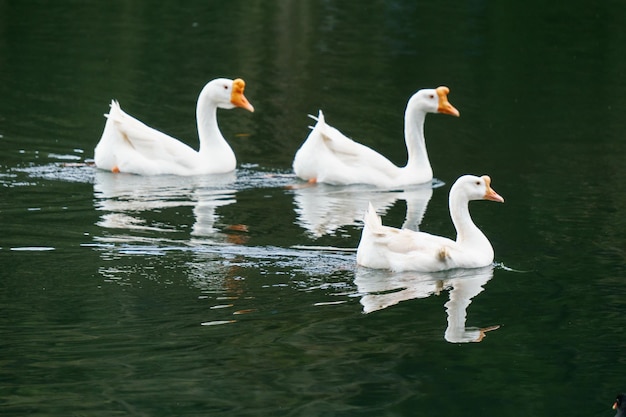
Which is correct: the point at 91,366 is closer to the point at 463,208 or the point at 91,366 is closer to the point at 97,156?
the point at 463,208

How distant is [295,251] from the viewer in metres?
12.6

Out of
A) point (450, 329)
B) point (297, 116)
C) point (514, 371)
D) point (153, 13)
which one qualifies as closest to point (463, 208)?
point (450, 329)

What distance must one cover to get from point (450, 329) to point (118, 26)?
866 inches

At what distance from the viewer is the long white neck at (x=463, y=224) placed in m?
12.5

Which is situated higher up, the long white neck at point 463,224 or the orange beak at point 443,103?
the orange beak at point 443,103

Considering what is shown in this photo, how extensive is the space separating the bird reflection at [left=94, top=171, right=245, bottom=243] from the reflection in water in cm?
200

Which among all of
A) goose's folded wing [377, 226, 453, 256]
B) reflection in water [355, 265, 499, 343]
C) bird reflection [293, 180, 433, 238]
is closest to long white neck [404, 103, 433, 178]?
bird reflection [293, 180, 433, 238]

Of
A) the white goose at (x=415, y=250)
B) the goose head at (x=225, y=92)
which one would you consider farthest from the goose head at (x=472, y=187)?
the goose head at (x=225, y=92)

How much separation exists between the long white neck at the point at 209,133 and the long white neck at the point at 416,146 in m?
2.27

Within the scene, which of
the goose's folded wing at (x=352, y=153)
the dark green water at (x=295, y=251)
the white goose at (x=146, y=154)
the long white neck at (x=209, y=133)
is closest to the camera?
the dark green water at (x=295, y=251)

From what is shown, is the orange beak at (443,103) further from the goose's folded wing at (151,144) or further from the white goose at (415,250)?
the white goose at (415,250)

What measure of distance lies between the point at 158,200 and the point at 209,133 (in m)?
2.48

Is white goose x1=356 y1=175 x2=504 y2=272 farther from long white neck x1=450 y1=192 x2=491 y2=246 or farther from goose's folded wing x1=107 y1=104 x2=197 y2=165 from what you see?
goose's folded wing x1=107 y1=104 x2=197 y2=165

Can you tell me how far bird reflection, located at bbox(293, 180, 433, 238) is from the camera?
14281 millimetres
